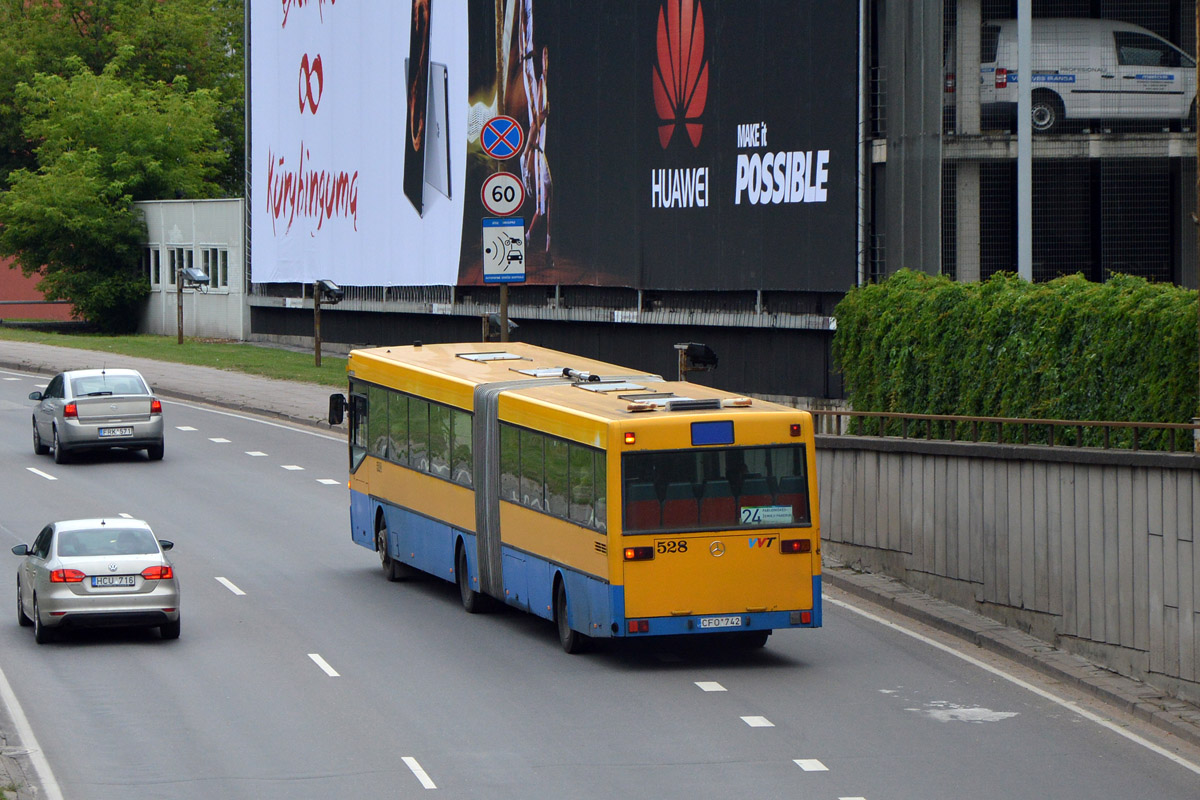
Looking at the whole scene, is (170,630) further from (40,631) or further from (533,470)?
(533,470)

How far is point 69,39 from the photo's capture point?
9406cm

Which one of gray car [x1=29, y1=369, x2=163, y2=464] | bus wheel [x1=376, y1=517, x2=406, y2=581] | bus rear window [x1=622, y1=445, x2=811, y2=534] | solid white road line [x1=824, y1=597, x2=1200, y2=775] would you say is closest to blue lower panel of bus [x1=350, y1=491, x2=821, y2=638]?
bus wheel [x1=376, y1=517, x2=406, y2=581]

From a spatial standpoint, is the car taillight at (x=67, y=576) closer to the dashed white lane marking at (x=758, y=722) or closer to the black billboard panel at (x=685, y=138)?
the dashed white lane marking at (x=758, y=722)

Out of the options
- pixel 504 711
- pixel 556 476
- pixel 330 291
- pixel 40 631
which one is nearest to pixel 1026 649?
pixel 556 476

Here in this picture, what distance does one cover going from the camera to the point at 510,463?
784 inches

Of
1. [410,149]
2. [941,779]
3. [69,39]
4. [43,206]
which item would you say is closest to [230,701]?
[941,779]

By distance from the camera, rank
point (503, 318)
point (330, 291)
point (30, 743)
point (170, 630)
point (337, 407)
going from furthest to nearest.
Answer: point (330, 291) < point (503, 318) < point (337, 407) < point (170, 630) < point (30, 743)

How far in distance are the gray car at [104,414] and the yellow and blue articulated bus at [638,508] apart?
49.8ft

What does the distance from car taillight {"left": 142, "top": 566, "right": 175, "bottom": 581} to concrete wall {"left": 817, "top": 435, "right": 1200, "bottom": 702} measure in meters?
8.77

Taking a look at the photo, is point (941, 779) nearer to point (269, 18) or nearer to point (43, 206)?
point (269, 18)

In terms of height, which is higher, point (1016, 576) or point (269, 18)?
point (269, 18)

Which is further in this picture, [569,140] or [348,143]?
[348,143]

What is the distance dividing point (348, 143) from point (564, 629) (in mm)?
41582

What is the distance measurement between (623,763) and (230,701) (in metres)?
4.25
